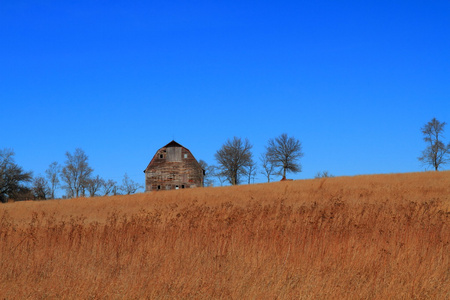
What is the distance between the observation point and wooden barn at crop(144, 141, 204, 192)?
55.5 m

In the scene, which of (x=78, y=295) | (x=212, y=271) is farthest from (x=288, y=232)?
(x=78, y=295)

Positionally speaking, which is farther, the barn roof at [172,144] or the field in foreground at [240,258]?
the barn roof at [172,144]

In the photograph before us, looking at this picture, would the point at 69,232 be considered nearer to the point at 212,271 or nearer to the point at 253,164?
the point at 212,271

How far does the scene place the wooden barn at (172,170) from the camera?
55469 millimetres

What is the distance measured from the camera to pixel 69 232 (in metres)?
10.8

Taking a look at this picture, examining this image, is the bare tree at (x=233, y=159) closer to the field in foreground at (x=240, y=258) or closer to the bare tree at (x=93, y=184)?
the bare tree at (x=93, y=184)

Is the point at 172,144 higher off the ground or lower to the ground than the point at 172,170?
higher

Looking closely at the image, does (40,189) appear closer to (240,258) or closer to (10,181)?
(10,181)

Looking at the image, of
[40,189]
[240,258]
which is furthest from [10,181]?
[240,258]

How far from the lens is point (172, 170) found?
182 feet

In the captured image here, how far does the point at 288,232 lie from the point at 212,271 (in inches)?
124

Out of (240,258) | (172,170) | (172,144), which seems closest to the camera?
(240,258)

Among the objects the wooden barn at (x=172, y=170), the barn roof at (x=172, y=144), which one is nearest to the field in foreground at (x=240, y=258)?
the wooden barn at (x=172, y=170)

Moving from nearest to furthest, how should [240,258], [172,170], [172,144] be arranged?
1. [240,258]
2. [172,170]
3. [172,144]
